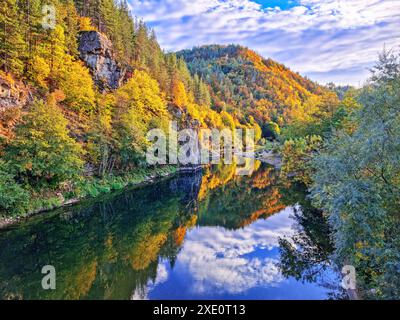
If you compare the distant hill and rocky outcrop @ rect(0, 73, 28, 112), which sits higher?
the distant hill

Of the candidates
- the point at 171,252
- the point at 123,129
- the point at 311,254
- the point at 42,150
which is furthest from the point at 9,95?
the point at 311,254

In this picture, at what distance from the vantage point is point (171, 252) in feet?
65.8

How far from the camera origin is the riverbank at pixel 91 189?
2537 centimetres

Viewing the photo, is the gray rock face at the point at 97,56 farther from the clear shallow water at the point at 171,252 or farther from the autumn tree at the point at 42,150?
the clear shallow water at the point at 171,252

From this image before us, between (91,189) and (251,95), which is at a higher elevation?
(251,95)

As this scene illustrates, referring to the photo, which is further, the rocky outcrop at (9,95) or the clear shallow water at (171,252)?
the rocky outcrop at (9,95)

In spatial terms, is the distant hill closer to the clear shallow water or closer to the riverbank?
the riverbank

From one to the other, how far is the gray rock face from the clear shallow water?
27.2 meters

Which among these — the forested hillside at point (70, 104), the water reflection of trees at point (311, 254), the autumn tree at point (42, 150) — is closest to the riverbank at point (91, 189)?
the forested hillside at point (70, 104)

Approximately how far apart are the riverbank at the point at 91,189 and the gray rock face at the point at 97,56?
58.1 ft

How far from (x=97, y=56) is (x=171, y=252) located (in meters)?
42.8

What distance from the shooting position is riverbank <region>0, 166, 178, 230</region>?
2537cm

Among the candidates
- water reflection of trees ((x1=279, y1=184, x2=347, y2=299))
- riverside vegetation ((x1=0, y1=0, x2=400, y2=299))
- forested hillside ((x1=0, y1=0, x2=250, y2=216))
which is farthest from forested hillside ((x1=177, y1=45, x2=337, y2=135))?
water reflection of trees ((x1=279, y1=184, x2=347, y2=299))

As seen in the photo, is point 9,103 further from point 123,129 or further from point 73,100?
point 123,129
